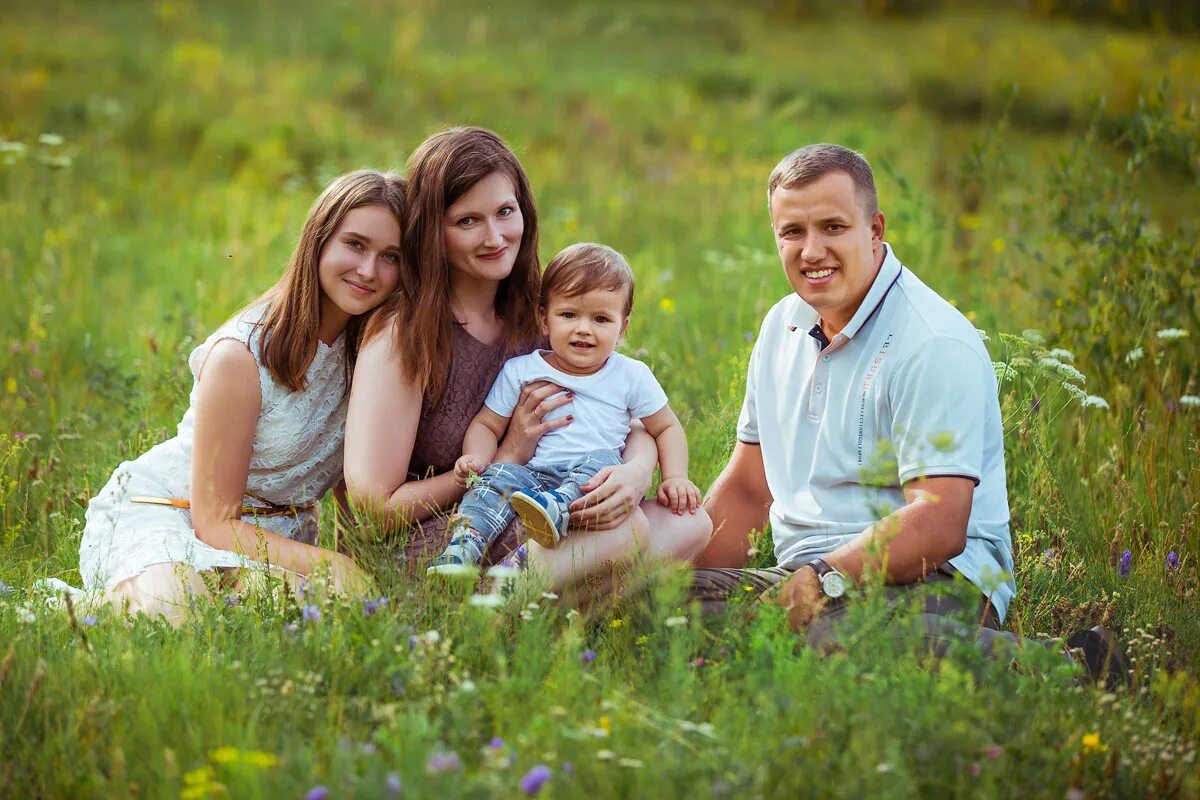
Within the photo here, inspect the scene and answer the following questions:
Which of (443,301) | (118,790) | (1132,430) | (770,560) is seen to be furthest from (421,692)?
(1132,430)

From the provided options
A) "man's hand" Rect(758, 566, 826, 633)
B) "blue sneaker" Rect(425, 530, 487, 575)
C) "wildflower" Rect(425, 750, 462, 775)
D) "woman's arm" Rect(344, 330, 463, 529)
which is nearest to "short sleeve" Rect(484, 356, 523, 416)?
"woman's arm" Rect(344, 330, 463, 529)

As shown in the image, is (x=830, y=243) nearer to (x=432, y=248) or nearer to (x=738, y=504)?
(x=738, y=504)

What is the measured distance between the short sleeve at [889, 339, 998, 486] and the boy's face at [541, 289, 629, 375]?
0.93 meters

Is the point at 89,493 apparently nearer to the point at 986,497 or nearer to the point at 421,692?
the point at 421,692

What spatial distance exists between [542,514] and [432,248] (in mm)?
1000

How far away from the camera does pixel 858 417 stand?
12.0 ft

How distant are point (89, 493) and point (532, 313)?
1854 mm

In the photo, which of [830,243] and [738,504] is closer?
[830,243]

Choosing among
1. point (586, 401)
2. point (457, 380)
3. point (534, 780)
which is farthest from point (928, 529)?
point (457, 380)

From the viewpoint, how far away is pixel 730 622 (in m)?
3.25

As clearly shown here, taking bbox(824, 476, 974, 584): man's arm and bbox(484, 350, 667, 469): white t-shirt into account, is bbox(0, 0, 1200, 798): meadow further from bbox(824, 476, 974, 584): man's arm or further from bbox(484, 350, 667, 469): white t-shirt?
bbox(484, 350, 667, 469): white t-shirt

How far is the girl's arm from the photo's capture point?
12.8 feet

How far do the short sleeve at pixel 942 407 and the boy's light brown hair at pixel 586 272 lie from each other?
95 cm

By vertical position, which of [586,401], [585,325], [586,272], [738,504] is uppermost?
[586,272]
